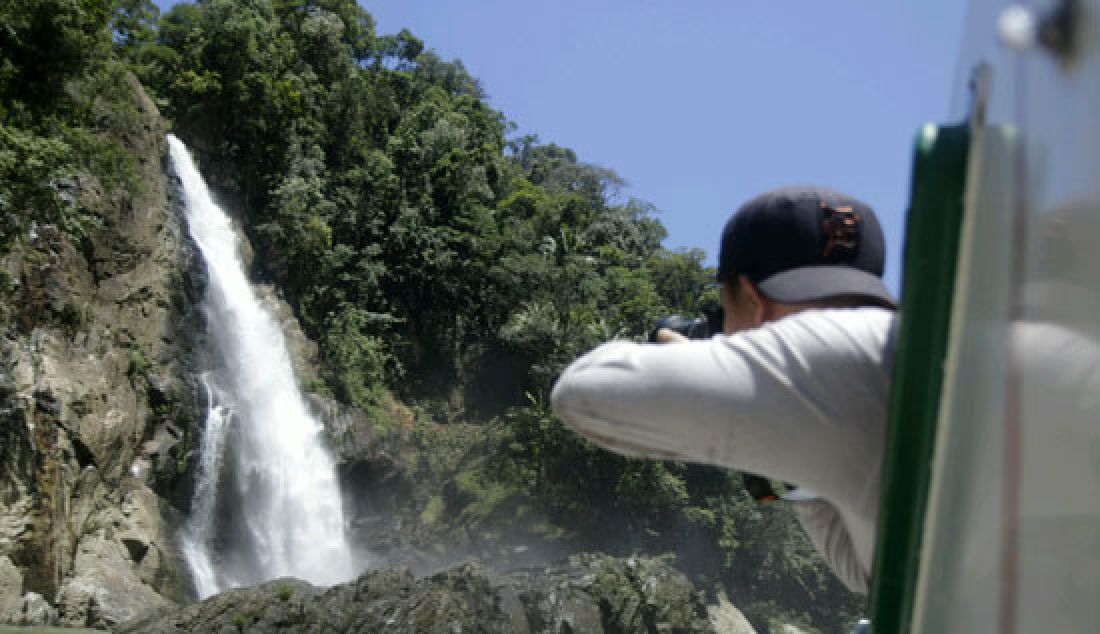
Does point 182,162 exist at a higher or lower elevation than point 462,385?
higher

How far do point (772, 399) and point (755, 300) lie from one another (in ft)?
0.72

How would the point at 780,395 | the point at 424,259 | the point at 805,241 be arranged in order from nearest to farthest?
the point at 780,395
the point at 805,241
the point at 424,259

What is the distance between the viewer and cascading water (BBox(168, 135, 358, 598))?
15.9 meters

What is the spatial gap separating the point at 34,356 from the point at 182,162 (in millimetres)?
8829

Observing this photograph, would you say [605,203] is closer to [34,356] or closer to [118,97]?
[118,97]

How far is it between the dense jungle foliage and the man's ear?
58.3ft

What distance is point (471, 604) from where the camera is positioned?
1182 centimetres

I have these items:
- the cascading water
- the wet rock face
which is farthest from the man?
the cascading water

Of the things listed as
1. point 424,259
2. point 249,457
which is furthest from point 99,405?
point 424,259

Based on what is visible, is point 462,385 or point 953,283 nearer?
point 953,283

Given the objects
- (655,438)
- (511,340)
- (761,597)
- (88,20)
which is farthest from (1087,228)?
(761,597)

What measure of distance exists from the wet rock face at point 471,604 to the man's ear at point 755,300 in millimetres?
9862

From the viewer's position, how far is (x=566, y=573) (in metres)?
15.1

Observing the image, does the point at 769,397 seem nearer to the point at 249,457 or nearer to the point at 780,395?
the point at 780,395
